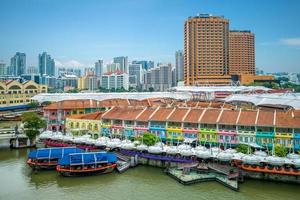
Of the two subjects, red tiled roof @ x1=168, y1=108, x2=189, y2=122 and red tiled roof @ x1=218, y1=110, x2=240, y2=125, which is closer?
red tiled roof @ x1=218, y1=110, x2=240, y2=125

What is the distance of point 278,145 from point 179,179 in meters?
8.71

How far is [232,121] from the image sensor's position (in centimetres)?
3012

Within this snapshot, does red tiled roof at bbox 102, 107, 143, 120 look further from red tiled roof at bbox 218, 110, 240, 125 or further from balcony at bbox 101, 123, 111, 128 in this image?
red tiled roof at bbox 218, 110, 240, 125

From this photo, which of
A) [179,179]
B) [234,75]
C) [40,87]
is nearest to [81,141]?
[179,179]

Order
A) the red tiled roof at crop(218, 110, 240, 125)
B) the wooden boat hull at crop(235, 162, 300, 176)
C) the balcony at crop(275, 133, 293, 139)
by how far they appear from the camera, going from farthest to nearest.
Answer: the red tiled roof at crop(218, 110, 240, 125)
the balcony at crop(275, 133, 293, 139)
the wooden boat hull at crop(235, 162, 300, 176)

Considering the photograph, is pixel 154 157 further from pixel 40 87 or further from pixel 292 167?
pixel 40 87

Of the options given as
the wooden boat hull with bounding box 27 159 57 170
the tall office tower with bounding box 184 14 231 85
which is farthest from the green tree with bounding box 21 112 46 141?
the tall office tower with bounding box 184 14 231 85

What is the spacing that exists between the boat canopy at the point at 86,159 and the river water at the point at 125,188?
3.56 ft

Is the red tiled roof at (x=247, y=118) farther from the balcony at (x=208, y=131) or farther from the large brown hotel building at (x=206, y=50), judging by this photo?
the large brown hotel building at (x=206, y=50)

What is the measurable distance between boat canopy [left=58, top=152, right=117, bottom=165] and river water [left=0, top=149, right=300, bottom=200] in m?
1.09

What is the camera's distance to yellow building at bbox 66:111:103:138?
37.1 meters

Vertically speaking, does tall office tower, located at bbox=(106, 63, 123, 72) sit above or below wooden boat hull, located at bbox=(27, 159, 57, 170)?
above

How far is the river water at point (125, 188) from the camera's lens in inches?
871

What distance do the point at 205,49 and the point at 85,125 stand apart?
58.6 metres
